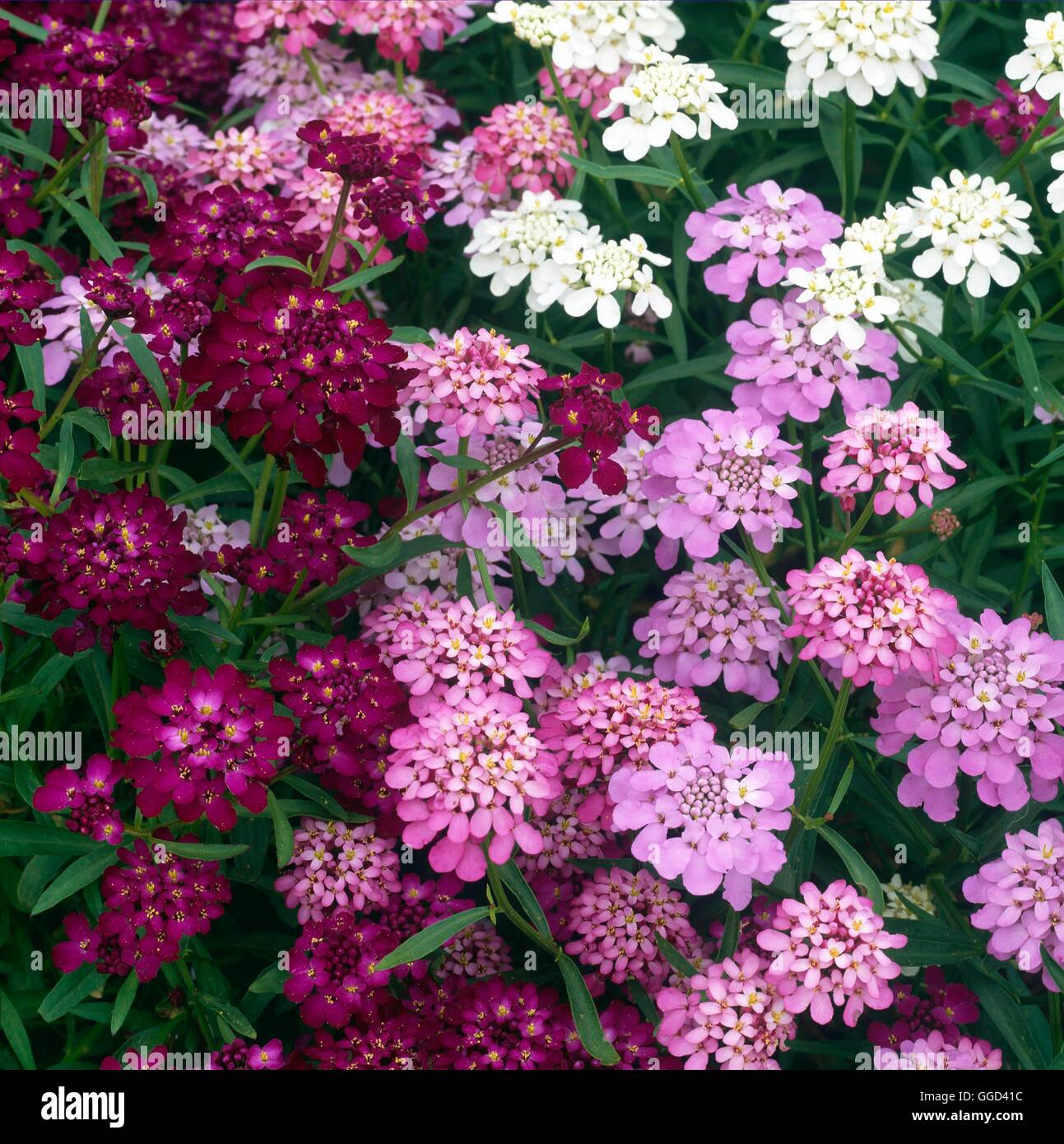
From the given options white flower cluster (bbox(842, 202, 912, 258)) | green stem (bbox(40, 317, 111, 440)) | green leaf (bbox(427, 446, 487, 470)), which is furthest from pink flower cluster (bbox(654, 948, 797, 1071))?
green stem (bbox(40, 317, 111, 440))

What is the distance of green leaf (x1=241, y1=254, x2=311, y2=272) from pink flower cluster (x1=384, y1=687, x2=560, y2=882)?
0.76 metres

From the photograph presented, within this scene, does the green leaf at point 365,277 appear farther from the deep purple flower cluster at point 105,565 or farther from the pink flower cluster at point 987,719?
the pink flower cluster at point 987,719

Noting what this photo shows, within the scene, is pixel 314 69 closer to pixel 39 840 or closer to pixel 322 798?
pixel 322 798

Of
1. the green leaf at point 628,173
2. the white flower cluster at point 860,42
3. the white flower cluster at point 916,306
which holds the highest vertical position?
the white flower cluster at point 860,42

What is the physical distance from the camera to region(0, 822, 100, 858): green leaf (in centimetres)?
196

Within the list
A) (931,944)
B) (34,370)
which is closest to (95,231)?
(34,370)

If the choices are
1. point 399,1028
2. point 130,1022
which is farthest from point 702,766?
point 130,1022

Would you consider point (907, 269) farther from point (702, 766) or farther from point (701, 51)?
point (702, 766)

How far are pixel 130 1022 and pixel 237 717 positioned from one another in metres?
0.67

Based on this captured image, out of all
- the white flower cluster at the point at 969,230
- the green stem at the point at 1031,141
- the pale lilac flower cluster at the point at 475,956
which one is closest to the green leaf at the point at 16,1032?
the pale lilac flower cluster at the point at 475,956

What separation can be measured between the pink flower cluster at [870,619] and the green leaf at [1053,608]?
0.27 m

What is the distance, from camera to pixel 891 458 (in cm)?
202

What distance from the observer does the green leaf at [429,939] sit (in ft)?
6.09

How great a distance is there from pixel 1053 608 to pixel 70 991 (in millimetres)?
1705
